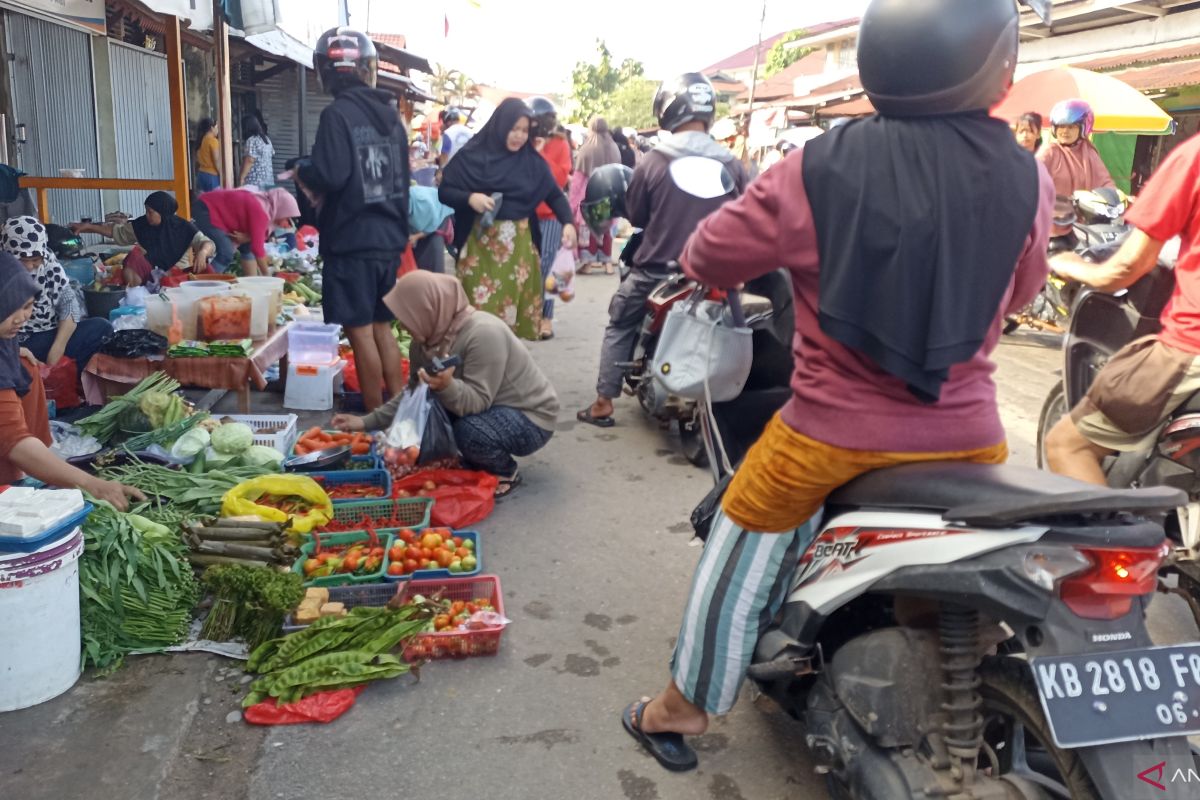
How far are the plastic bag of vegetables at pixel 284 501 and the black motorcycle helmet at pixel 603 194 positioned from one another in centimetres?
223

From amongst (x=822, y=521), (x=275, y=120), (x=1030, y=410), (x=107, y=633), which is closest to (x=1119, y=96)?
(x=1030, y=410)

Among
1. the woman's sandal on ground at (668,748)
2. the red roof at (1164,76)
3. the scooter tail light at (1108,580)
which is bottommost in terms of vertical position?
the woman's sandal on ground at (668,748)

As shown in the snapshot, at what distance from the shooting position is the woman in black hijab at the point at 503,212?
6.89 metres

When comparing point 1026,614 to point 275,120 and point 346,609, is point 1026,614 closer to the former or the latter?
point 346,609

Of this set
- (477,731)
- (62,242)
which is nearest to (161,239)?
(62,242)

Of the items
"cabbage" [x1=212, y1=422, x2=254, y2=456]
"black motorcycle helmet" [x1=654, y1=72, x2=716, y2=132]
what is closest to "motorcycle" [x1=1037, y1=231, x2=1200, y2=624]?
"black motorcycle helmet" [x1=654, y1=72, x2=716, y2=132]

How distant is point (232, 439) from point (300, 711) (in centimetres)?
207

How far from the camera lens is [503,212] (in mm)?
7066

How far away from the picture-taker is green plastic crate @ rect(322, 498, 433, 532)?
14.6 feet

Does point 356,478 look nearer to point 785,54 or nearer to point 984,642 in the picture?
point 984,642

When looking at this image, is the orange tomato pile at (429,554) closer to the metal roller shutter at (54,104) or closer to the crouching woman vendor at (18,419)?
the crouching woman vendor at (18,419)

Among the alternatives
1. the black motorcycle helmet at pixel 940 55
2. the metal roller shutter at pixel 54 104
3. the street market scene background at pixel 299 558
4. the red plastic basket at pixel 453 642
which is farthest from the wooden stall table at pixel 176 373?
the black motorcycle helmet at pixel 940 55

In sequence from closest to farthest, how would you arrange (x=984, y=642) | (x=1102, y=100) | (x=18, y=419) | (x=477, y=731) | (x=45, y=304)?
1. (x=984, y=642)
2. (x=477, y=731)
3. (x=18, y=419)
4. (x=45, y=304)
5. (x=1102, y=100)

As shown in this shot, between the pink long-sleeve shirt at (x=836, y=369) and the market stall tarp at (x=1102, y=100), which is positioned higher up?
the market stall tarp at (x=1102, y=100)
